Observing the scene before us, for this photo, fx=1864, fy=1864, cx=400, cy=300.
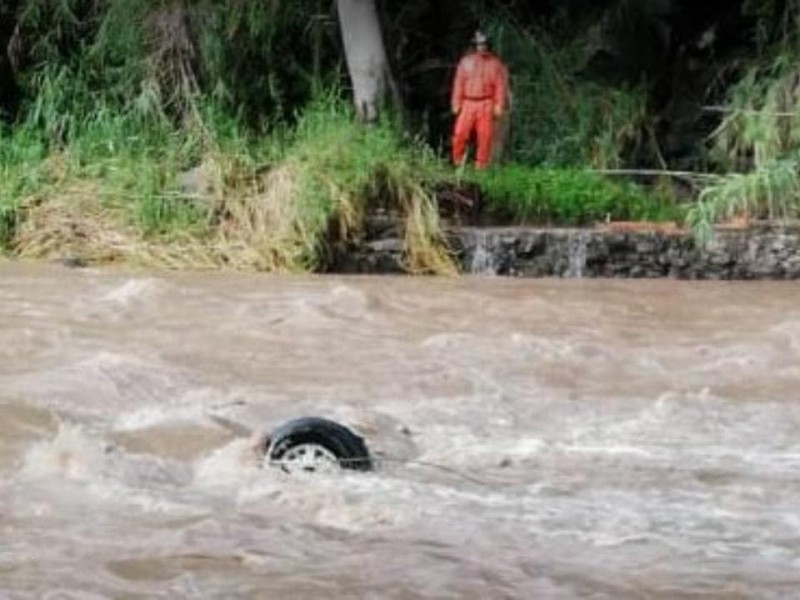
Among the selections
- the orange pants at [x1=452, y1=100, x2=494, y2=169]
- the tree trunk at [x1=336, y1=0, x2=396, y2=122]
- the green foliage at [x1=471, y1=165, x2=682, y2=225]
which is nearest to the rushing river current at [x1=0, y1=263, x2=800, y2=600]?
the green foliage at [x1=471, y1=165, x2=682, y2=225]

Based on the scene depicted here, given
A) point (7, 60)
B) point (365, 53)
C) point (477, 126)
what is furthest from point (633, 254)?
point (7, 60)

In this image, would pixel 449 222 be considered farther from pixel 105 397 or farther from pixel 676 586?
pixel 676 586

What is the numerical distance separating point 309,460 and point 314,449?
54 millimetres

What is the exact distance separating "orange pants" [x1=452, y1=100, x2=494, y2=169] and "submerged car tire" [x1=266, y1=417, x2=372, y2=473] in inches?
415

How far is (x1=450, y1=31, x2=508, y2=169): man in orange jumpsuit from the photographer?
16.1 metres

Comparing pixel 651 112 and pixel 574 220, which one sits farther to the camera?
pixel 651 112

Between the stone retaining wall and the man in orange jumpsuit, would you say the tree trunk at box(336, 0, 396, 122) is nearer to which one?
the man in orange jumpsuit

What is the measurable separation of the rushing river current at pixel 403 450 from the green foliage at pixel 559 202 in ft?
11.6

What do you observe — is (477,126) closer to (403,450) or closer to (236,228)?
(236,228)

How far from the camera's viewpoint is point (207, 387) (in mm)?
7598

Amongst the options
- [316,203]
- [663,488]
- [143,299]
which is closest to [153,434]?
[663,488]

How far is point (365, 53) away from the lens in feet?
55.6

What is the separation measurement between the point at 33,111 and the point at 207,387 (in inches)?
367

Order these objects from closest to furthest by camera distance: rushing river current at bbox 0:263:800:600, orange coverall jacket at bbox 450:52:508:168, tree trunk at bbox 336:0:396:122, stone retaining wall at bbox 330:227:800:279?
rushing river current at bbox 0:263:800:600 → stone retaining wall at bbox 330:227:800:279 → orange coverall jacket at bbox 450:52:508:168 → tree trunk at bbox 336:0:396:122
